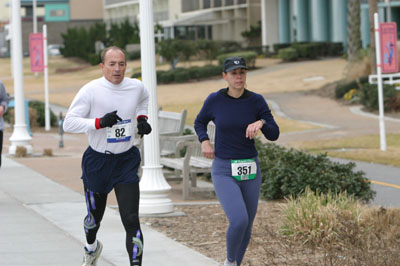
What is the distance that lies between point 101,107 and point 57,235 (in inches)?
104

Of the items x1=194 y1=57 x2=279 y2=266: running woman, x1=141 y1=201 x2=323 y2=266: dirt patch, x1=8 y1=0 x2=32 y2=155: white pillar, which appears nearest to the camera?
x1=194 y1=57 x2=279 y2=266: running woman

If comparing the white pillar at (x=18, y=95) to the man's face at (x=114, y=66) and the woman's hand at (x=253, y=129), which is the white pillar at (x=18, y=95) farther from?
the woman's hand at (x=253, y=129)

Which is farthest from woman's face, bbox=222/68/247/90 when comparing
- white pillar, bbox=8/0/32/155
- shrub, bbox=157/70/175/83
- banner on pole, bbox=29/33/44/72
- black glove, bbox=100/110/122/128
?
shrub, bbox=157/70/175/83

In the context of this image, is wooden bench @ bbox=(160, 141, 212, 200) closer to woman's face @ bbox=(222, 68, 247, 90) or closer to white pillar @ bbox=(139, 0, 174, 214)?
white pillar @ bbox=(139, 0, 174, 214)

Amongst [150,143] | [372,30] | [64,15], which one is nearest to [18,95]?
[150,143]

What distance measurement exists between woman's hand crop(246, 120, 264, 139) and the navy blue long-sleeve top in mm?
95

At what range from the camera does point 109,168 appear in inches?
259

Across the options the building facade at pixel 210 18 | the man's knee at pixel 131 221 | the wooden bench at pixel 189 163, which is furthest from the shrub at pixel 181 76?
the man's knee at pixel 131 221

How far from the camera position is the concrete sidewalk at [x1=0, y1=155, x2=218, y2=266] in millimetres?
7508

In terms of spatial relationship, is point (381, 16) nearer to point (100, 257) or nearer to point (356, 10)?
point (356, 10)

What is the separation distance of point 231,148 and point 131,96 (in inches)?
33.9

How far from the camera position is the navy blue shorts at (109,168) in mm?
6574

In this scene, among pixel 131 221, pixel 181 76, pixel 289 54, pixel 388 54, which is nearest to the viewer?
pixel 131 221

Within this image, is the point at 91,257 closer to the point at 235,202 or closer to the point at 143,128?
the point at 143,128
